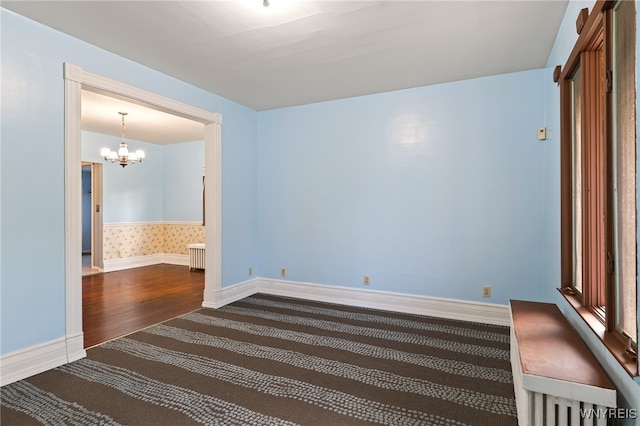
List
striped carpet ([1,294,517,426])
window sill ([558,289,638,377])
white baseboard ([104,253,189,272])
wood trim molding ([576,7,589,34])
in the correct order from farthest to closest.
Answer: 1. white baseboard ([104,253,189,272])
2. striped carpet ([1,294,517,426])
3. wood trim molding ([576,7,589,34])
4. window sill ([558,289,638,377])

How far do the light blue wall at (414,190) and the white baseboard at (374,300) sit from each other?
0.33ft

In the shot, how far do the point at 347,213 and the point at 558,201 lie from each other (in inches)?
88.0

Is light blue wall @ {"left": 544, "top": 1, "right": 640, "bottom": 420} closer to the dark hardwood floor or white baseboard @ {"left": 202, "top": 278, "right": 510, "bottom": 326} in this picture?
white baseboard @ {"left": 202, "top": 278, "right": 510, "bottom": 326}

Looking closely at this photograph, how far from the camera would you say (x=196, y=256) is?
6418 mm

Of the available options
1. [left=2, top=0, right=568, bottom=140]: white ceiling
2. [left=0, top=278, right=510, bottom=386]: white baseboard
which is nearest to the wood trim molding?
[left=2, top=0, right=568, bottom=140]: white ceiling

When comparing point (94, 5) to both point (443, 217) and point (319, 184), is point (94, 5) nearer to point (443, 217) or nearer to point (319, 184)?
point (319, 184)

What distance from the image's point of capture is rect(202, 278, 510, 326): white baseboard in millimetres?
3410

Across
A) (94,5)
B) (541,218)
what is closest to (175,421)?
(94,5)

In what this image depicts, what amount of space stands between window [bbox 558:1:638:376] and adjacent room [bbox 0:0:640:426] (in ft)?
0.04

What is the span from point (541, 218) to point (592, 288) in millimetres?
1569

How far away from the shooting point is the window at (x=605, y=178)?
1345 millimetres

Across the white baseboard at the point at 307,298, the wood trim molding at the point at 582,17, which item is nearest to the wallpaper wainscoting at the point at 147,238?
the white baseboard at the point at 307,298

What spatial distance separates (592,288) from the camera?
181 cm

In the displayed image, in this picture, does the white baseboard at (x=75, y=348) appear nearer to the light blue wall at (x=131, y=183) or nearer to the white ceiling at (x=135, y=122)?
the white ceiling at (x=135, y=122)
